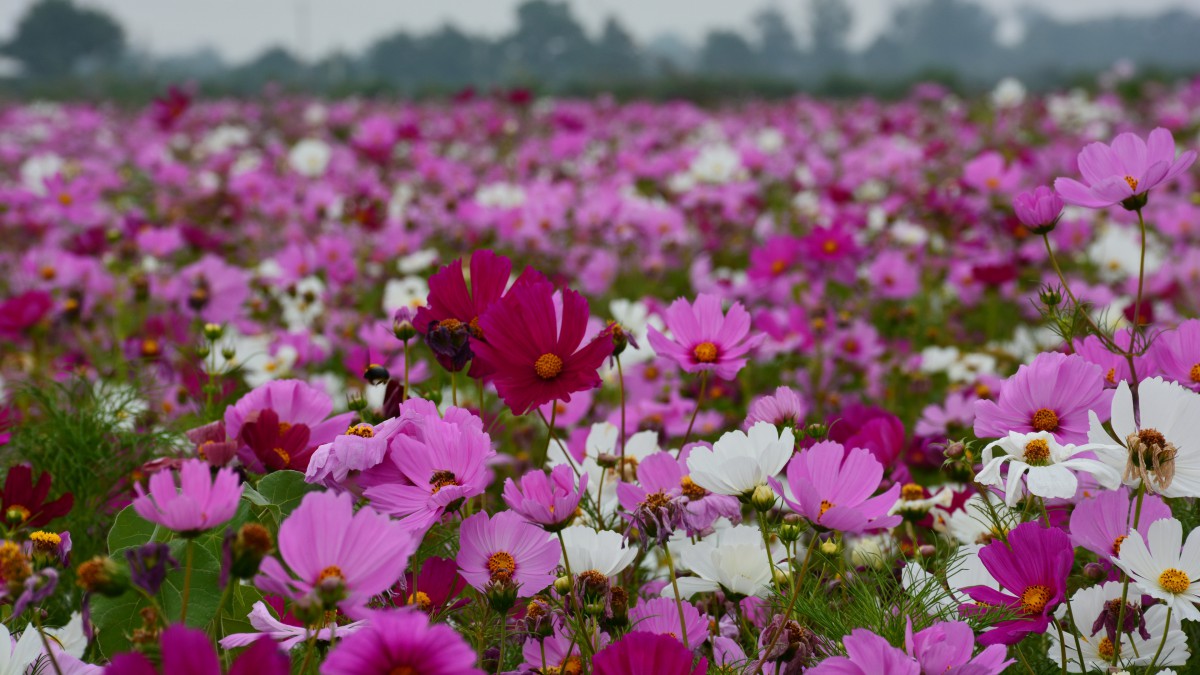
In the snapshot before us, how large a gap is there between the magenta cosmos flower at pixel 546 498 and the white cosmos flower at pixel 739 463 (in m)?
0.09

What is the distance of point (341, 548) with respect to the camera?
587 millimetres

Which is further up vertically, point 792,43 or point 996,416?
point 792,43

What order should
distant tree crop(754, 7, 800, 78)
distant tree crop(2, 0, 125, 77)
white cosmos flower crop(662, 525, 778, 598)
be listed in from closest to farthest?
white cosmos flower crop(662, 525, 778, 598) → distant tree crop(2, 0, 125, 77) → distant tree crop(754, 7, 800, 78)

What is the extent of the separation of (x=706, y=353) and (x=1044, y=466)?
1.15ft

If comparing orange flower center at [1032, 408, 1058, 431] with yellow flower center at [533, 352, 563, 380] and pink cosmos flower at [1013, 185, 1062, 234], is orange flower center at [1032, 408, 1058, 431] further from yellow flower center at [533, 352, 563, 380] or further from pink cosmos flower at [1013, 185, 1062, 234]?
yellow flower center at [533, 352, 563, 380]

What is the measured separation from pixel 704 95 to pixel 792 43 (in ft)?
202

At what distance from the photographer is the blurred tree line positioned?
15414 mm

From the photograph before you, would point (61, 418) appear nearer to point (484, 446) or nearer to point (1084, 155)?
point (484, 446)

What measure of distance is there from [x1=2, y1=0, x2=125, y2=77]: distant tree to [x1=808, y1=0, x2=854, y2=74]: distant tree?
45463 mm

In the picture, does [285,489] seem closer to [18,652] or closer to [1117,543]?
[18,652]

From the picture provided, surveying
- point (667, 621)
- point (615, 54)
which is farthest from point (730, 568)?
point (615, 54)

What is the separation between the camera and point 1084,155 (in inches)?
36.6

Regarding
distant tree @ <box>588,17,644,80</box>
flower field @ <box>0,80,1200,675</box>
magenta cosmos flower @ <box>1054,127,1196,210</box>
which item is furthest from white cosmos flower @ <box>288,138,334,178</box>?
distant tree @ <box>588,17,644,80</box>

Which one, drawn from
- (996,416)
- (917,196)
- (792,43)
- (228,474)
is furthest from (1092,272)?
(792,43)
